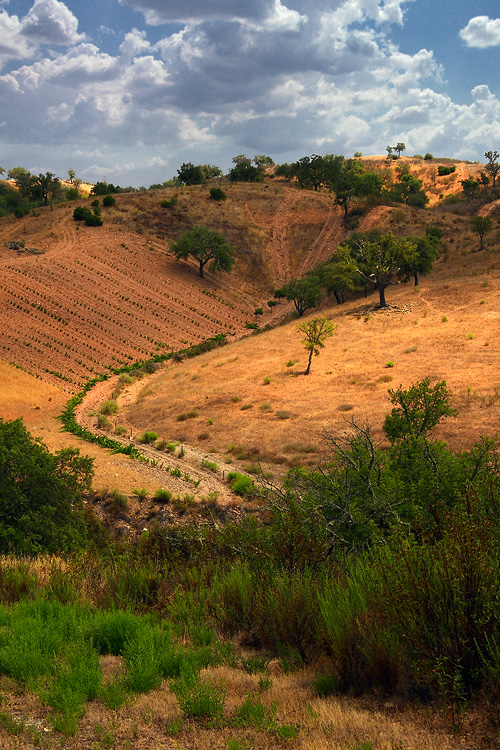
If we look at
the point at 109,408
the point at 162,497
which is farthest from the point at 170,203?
the point at 162,497

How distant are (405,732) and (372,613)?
1.23 m

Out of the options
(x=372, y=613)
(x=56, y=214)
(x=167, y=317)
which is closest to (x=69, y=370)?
(x=167, y=317)

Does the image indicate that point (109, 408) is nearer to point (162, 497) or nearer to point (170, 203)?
point (162, 497)

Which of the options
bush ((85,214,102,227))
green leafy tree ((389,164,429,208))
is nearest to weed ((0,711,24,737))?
bush ((85,214,102,227))

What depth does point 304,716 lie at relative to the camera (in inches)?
195

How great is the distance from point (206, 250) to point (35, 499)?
169 feet

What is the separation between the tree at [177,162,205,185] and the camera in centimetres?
9000

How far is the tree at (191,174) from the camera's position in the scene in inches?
3543

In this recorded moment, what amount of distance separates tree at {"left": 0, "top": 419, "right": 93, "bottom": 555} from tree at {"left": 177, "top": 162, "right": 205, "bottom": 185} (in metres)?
80.2

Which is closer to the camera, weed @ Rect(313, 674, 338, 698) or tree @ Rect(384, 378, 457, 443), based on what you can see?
weed @ Rect(313, 674, 338, 698)

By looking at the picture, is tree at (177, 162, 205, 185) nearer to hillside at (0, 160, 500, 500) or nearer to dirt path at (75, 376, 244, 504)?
hillside at (0, 160, 500, 500)

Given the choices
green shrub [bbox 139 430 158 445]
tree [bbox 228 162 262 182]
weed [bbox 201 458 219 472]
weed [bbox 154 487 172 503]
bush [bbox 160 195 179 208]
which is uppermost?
tree [bbox 228 162 262 182]

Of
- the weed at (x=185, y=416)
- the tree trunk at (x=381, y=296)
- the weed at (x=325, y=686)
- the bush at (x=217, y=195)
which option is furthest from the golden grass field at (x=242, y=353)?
the bush at (x=217, y=195)

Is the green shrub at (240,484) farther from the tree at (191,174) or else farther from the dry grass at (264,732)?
the tree at (191,174)
